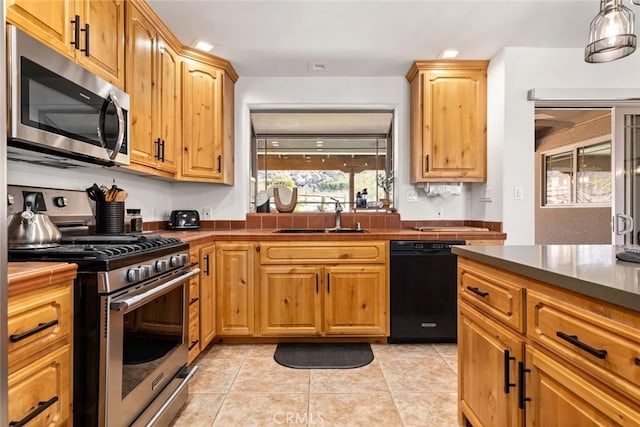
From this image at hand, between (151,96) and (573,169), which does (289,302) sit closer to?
A: (151,96)

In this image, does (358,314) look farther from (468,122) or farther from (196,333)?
(468,122)

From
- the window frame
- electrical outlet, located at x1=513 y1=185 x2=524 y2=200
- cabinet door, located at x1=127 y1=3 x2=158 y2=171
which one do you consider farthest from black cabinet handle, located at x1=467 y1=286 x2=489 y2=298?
the window frame

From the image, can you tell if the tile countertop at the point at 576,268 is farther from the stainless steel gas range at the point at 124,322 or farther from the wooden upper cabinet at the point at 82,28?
the wooden upper cabinet at the point at 82,28

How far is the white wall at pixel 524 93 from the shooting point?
2885mm

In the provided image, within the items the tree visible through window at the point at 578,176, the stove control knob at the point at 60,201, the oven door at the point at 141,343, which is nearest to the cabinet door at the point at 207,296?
the oven door at the point at 141,343

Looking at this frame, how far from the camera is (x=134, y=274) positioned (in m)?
1.46

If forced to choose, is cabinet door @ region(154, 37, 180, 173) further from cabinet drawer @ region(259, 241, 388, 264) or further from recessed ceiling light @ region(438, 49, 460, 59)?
recessed ceiling light @ region(438, 49, 460, 59)

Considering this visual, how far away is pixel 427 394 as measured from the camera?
2.11m

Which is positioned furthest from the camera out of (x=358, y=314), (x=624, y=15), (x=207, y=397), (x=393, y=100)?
(x=393, y=100)

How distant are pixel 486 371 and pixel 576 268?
59cm

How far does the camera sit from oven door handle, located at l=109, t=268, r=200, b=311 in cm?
133

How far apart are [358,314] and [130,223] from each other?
5.83ft

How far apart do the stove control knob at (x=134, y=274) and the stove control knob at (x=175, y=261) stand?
333 mm

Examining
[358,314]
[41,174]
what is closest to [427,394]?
[358,314]
